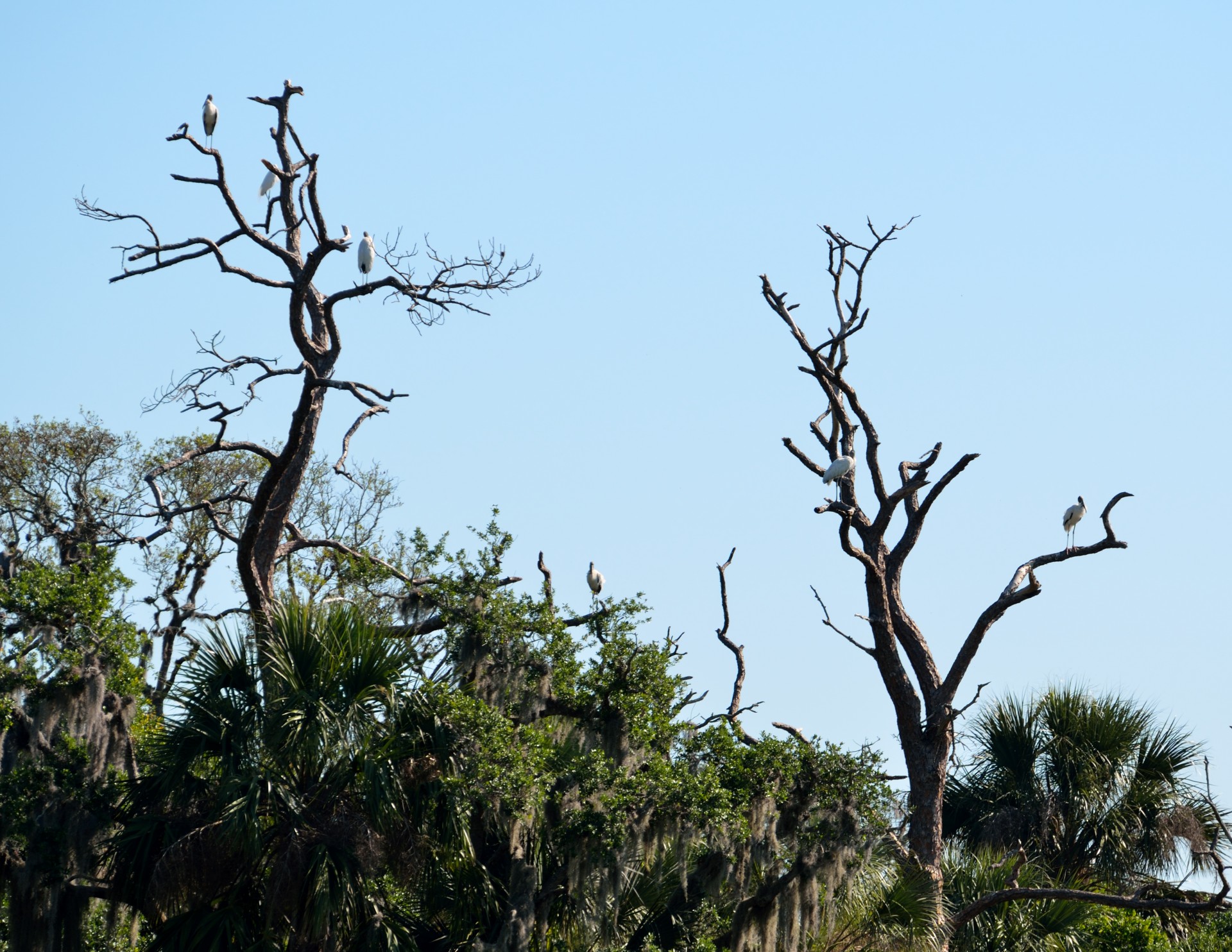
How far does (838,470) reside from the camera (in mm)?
18609

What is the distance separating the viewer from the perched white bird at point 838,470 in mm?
18594

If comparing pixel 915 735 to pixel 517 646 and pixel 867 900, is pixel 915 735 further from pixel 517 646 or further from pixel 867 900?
pixel 517 646

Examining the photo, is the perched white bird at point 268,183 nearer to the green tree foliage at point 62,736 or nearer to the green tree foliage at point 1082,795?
the green tree foliage at point 62,736

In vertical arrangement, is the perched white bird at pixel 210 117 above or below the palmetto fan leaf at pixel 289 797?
above

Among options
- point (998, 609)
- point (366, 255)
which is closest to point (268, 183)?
point (366, 255)

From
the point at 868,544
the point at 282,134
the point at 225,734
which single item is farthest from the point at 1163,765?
the point at 282,134

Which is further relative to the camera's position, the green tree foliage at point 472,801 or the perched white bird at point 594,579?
the perched white bird at point 594,579

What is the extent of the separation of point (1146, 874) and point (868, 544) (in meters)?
4.84

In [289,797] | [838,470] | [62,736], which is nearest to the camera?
[289,797]

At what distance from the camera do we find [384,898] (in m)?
12.6

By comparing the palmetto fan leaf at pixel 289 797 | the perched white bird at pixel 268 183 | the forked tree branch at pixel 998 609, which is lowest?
the palmetto fan leaf at pixel 289 797

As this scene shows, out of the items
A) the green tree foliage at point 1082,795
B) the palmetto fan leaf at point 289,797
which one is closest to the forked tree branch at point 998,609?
the green tree foliage at point 1082,795

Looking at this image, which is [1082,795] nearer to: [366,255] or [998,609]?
[998,609]

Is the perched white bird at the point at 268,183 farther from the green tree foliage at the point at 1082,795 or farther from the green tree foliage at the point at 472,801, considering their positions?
the green tree foliage at the point at 1082,795
